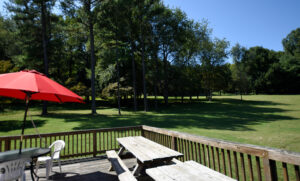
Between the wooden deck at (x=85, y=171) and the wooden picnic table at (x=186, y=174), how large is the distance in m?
1.71

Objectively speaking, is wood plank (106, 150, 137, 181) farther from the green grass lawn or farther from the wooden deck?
the green grass lawn

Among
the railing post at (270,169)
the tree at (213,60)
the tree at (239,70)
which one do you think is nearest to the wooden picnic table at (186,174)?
the railing post at (270,169)

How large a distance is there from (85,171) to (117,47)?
18640mm

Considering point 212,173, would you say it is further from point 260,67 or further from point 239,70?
point 260,67

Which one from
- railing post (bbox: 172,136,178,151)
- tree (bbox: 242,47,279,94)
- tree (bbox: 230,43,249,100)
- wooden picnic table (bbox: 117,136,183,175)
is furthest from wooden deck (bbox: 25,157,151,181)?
tree (bbox: 242,47,279,94)

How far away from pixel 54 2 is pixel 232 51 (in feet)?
118

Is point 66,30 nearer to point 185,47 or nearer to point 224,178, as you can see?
point 185,47

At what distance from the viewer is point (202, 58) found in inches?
1499

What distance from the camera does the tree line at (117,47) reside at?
18.9 meters

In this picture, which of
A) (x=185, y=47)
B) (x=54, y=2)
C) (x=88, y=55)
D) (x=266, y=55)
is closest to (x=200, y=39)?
(x=185, y=47)

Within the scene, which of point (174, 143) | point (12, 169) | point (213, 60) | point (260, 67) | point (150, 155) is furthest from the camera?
point (260, 67)

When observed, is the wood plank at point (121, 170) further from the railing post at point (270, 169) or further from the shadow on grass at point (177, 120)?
the shadow on grass at point (177, 120)

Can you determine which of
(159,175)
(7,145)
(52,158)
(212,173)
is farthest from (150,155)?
(7,145)

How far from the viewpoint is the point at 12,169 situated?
2.76 m
